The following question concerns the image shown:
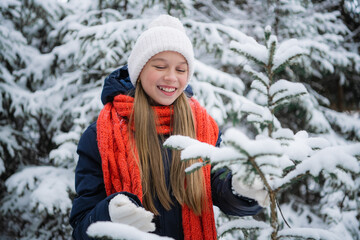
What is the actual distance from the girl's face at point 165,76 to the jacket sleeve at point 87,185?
16.5 inches

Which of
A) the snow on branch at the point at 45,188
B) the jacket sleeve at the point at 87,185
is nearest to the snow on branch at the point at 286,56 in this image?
the jacket sleeve at the point at 87,185

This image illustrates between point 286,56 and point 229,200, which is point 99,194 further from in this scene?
point 286,56

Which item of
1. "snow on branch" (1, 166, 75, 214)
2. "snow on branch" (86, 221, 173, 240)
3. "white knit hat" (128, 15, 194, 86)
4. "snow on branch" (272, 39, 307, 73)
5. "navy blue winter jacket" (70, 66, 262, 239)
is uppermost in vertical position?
"white knit hat" (128, 15, 194, 86)

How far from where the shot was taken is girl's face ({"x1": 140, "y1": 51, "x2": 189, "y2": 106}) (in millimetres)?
1501

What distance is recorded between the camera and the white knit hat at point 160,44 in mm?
1522

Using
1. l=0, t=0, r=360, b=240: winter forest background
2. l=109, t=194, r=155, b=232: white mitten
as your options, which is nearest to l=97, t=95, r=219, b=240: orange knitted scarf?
l=109, t=194, r=155, b=232: white mitten

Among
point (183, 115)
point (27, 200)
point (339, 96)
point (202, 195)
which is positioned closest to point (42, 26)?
point (27, 200)

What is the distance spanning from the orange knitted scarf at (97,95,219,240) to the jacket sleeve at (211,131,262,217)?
0.05 m

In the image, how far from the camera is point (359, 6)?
4.43m

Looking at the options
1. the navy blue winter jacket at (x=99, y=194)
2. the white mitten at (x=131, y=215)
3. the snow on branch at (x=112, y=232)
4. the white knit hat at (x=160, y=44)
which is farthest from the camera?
the white knit hat at (x=160, y=44)

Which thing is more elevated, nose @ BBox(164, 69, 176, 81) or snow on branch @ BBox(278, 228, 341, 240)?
nose @ BBox(164, 69, 176, 81)

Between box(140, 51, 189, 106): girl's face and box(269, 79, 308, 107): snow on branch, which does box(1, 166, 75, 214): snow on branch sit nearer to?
box(140, 51, 189, 106): girl's face

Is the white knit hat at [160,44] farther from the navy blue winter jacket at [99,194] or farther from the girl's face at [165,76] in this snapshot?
the navy blue winter jacket at [99,194]

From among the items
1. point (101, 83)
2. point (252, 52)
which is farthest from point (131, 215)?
point (101, 83)
